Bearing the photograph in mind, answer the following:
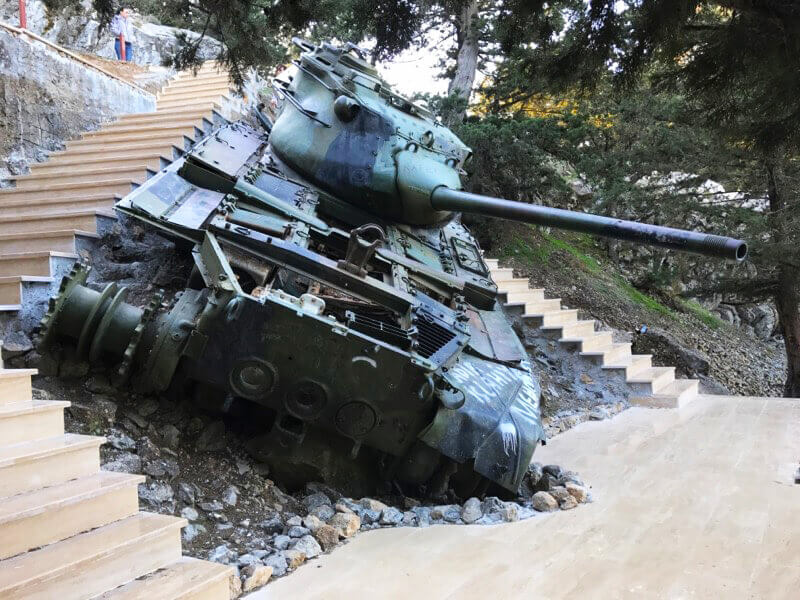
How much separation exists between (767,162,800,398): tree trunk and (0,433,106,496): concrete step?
9595 mm

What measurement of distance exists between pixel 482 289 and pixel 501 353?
2.34 feet

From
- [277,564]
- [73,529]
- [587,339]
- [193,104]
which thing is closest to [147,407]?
[277,564]

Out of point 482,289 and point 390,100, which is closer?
point 482,289

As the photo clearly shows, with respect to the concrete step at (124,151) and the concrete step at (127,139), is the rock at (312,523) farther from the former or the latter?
the concrete step at (127,139)

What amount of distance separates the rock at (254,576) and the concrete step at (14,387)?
1480 millimetres

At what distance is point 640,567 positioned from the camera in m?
3.63

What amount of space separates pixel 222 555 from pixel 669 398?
728cm

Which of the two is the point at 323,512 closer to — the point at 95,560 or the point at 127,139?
the point at 95,560

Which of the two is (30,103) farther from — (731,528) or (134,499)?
(731,528)

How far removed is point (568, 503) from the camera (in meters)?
4.81

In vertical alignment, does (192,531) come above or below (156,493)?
below

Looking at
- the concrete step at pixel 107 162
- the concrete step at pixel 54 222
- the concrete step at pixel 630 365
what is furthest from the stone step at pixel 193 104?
the concrete step at pixel 630 365

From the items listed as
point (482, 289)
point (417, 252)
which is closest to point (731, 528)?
point (482, 289)

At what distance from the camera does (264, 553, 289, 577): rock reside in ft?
11.6
